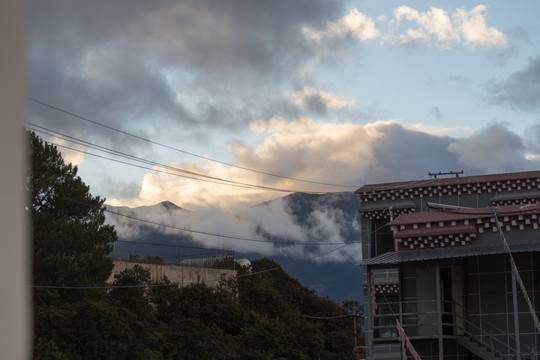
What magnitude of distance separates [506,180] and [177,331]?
17011mm

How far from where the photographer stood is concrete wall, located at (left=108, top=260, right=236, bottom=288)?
152 feet

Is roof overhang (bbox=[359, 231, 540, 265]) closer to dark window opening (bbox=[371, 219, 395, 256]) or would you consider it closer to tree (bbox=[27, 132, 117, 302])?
dark window opening (bbox=[371, 219, 395, 256])

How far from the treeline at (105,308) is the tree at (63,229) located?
0.05 m

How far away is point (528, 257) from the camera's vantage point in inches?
971

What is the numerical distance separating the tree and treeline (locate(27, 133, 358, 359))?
0.05 m

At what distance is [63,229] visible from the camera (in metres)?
41.0

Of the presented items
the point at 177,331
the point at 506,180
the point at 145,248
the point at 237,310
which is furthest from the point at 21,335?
the point at 145,248

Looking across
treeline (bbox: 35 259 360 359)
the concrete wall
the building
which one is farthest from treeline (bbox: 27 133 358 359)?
the building

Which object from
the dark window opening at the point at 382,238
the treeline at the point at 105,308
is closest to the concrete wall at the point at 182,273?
the treeline at the point at 105,308

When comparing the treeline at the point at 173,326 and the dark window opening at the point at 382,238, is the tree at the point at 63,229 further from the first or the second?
the dark window opening at the point at 382,238

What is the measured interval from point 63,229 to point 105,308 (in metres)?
7.26

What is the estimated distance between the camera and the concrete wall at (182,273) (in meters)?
46.3

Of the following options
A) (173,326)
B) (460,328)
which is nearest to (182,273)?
(173,326)

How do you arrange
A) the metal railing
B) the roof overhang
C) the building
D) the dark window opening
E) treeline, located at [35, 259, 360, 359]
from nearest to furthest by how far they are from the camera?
the roof overhang → the metal railing → the building → treeline, located at [35, 259, 360, 359] → the dark window opening
